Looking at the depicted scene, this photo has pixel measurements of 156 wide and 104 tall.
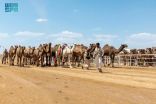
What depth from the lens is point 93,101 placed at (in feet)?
41.9

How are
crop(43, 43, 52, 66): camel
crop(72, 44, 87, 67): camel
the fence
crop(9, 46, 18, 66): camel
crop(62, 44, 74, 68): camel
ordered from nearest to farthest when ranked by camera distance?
the fence → crop(72, 44, 87, 67): camel → crop(62, 44, 74, 68): camel → crop(43, 43, 52, 66): camel → crop(9, 46, 18, 66): camel

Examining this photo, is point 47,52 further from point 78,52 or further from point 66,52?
point 78,52

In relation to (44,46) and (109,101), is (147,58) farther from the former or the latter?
(109,101)

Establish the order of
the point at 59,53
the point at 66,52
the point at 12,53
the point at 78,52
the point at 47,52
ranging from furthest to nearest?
the point at 12,53, the point at 47,52, the point at 59,53, the point at 66,52, the point at 78,52

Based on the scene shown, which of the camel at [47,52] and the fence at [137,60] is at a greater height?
the camel at [47,52]

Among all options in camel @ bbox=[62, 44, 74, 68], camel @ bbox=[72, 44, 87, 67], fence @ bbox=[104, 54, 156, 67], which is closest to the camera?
fence @ bbox=[104, 54, 156, 67]

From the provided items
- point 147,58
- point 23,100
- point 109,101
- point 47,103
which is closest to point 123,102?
point 109,101

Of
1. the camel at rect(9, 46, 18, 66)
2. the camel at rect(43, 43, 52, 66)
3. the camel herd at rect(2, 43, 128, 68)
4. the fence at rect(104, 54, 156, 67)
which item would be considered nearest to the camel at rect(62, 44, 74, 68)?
the camel herd at rect(2, 43, 128, 68)

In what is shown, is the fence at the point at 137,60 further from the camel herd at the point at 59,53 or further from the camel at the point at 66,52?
the camel at the point at 66,52

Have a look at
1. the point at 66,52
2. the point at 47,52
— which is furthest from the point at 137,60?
the point at 47,52

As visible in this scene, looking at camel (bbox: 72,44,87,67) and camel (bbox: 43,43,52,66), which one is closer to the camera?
camel (bbox: 72,44,87,67)

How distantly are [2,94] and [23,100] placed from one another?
1979 millimetres

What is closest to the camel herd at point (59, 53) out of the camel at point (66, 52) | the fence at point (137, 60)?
the camel at point (66, 52)

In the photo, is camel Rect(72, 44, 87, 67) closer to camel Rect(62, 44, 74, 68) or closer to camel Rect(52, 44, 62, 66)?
camel Rect(62, 44, 74, 68)
